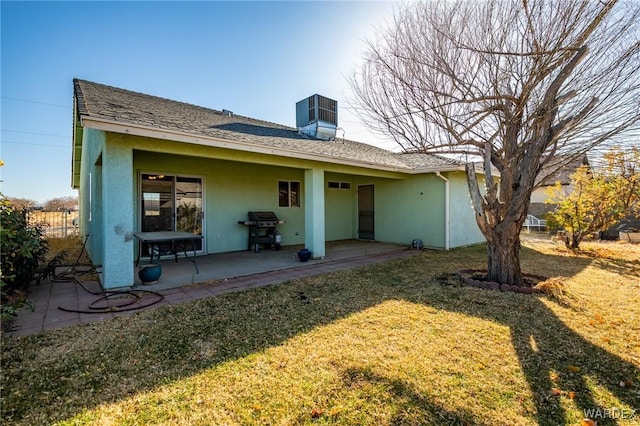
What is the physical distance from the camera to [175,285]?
18.1ft

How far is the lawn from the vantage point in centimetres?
221

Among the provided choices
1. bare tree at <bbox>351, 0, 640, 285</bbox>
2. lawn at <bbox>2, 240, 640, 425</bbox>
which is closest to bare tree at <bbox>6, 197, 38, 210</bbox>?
lawn at <bbox>2, 240, 640, 425</bbox>

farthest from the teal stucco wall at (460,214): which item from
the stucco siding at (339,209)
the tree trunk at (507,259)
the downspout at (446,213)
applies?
the tree trunk at (507,259)

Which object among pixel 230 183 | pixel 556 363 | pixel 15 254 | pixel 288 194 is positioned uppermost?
pixel 230 183

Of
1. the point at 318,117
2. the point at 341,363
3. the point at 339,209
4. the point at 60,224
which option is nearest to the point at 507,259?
the point at 341,363

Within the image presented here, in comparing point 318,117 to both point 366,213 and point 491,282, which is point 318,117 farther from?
point 491,282

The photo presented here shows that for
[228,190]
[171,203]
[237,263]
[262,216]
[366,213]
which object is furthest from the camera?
[366,213]

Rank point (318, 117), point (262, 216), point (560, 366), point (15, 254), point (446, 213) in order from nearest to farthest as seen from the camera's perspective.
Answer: point (560, 366) → point (15, 254) → point (262, 216) → point (446, 213) → point (318, 117)

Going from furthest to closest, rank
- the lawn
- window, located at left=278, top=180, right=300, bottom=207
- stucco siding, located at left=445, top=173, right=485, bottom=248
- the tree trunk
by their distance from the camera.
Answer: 1. window, located at left=278, top=180, right=300, bottom=207
2. stucco siding, located at left=445, top=173, right=485, bottom=248
3. the tree trunk
4. the lawn

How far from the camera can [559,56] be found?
443cm

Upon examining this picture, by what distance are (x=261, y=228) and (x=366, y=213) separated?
4974mm

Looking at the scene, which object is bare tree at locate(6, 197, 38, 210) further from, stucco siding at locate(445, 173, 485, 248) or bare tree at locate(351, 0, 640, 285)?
stucco siding at locate(445, 173, 485, 248)

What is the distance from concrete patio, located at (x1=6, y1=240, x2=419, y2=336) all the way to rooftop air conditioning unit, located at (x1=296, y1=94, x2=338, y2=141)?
5203 millimetres

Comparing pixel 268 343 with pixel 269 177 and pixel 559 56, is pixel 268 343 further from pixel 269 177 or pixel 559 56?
pixel 269 177
